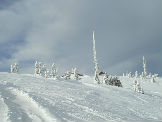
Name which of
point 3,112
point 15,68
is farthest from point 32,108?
point 15,68

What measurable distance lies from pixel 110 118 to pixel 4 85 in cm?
1105

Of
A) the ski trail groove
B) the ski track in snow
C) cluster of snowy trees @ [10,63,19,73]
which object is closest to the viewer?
the ski track in snow

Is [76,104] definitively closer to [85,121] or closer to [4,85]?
[85,121]

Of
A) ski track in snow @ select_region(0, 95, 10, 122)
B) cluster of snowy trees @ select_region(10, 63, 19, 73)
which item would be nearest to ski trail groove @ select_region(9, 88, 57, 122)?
ski track in snow @ select_region(0, 95, 10, 122)

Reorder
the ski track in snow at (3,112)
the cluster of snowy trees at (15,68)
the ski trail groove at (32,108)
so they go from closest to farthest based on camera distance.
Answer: the ski track in snow at (3,112)
the ski trail groove at (32,108)
the cluster of snowy trees at (15,68)

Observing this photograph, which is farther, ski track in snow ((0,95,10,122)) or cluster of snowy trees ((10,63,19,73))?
cluster of snowy trees ((10,63,19,73))

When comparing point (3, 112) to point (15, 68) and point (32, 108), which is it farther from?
point (15, 68)

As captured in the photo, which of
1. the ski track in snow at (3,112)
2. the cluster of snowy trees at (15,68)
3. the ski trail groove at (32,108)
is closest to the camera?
the ski track in snow at (3,112)

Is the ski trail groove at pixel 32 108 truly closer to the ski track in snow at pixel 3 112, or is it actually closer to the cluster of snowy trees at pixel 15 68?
the ski track in snow at pixel 3 112

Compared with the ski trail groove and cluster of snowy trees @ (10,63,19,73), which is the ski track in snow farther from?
cluster of snowy trees @ (10,63,19,73)

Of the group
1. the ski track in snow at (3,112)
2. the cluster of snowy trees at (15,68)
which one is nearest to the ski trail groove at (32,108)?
the ski track in snow at (3,112)

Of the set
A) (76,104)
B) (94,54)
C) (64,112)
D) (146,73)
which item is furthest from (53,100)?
(146,73)

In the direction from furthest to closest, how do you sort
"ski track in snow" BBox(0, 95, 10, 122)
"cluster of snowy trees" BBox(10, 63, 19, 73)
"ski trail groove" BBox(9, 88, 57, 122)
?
"cluster of snowy trees" BBox(10, 63, 19, 73) < "ski trail groove" BBox(9, 88, 57, 122) < "ski track in snow" BBox(0, 95, 10, 122)

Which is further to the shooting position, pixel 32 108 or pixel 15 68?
pixel 15 68
